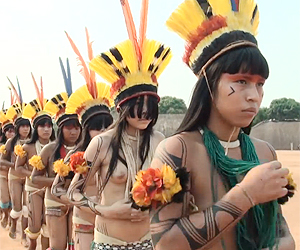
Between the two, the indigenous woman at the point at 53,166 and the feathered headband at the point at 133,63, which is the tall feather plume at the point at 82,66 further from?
the feathered headband at the point at 133,63

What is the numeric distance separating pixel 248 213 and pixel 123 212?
→ 166 cm

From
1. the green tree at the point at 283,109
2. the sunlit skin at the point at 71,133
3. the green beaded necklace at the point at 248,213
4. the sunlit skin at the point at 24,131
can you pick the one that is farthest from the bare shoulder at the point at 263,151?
the green tree at the point at 283,109

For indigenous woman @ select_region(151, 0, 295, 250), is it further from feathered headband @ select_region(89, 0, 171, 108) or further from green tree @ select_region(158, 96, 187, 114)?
green tree @ select_region(158, 96, 187, 114)

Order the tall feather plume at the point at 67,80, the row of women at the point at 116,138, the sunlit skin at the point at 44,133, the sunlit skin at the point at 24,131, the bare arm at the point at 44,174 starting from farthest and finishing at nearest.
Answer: the sunlit skin at the point at 24,131 < the sunlit skin at the point at 44,133 < the tall feather plume at the point at 67,80 < the bare arm at the point at 44,174 < the row of women at the point at 116,138

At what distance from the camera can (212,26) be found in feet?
6.73

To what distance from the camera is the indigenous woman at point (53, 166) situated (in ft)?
18.4

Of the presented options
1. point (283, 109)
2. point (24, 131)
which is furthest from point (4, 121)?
point (283, 109)

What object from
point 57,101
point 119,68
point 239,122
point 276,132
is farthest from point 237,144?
point 276,132

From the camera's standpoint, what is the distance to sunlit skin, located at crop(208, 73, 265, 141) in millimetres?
1926

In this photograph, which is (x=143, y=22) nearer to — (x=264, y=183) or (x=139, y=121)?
(x=139, y=121)

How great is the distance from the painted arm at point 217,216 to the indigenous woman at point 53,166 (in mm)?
3620

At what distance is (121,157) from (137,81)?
62 cm

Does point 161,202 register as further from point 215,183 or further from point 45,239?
point 45,239

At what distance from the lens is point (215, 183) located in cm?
195
